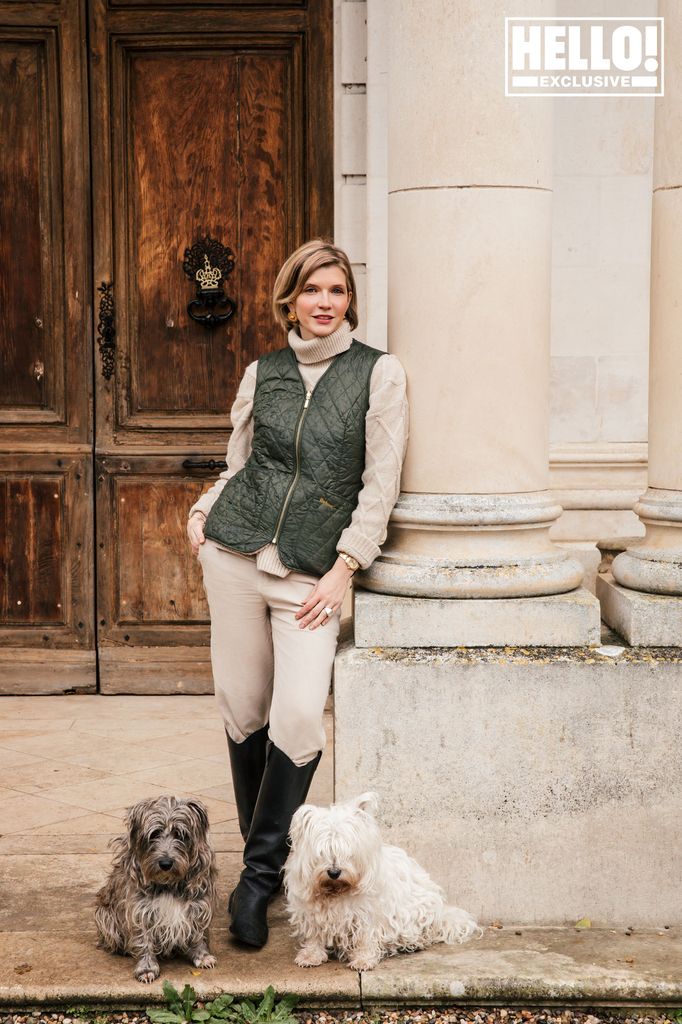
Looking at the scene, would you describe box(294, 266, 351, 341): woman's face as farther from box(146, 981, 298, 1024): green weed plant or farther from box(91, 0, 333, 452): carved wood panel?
box(91, 0, 333, 452): carved wood panel

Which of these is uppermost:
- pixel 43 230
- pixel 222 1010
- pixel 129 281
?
pixel 43 230

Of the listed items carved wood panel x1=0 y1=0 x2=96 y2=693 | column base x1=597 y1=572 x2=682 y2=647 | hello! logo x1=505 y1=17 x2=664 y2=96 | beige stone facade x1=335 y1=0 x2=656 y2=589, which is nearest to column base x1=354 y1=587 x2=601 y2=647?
column base x1=597 y1=572 x2=682 y2=647

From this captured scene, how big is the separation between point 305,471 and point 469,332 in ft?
2.20

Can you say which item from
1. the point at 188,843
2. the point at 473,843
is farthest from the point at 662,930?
the point at 188,843

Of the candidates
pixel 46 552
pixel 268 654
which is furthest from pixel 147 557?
pixel 268 654

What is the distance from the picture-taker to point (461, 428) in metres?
3.98

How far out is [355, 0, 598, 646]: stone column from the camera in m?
3.91

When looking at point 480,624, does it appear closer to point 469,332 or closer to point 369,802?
point 369,802

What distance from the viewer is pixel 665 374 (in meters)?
4.21

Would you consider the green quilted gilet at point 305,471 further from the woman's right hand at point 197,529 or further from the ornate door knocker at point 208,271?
the ornate door knocker at point 208,271

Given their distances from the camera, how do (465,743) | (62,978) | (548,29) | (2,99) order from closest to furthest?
1. (62,978)
2. (465,743)
3. (548,29)
4. (2,99)

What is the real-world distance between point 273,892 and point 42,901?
2.37 feet

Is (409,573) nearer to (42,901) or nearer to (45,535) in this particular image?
(42,901)

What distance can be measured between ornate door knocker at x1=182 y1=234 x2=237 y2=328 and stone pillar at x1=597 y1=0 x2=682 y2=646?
295 cm
